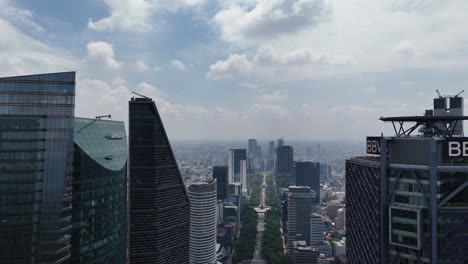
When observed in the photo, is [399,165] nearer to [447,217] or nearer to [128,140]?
[447,217]

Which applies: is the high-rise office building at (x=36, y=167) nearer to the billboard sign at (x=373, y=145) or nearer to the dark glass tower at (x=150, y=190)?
the dark glass tower at (x=150, y=190)

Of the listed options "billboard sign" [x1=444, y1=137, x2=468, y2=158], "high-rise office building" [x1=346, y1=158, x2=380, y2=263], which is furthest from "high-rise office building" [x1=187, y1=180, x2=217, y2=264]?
"billboard sign" [x1=444, y1=137, x2=468, y2=158]

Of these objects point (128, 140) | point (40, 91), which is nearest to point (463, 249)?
point (40, 91)

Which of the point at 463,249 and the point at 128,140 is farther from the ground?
the point at 128,140

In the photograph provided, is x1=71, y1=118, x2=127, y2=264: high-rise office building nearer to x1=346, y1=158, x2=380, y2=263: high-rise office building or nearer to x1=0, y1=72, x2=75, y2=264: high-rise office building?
x1=0, y1=72, x2=75, y2=264: high-rise office building

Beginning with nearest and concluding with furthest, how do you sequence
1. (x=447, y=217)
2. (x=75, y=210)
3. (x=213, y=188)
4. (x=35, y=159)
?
1. (x=447, y=217)
2. (x=35, y=159)
3. (x=75, y=210)
4. (x=213, y=188)

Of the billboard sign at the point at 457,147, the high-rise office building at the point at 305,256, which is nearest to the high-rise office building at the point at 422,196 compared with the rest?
the billboard sign at the point at 457,147
